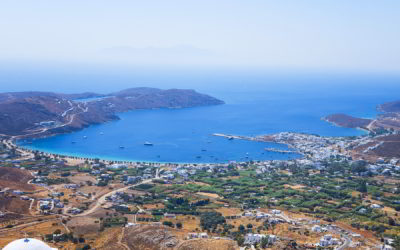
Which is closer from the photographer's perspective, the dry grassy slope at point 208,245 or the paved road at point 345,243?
the dry grassy slope at point 208,245

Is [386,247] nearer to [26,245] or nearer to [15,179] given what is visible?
[26,245]

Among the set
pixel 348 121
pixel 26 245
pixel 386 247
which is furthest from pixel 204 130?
pixel 26 245

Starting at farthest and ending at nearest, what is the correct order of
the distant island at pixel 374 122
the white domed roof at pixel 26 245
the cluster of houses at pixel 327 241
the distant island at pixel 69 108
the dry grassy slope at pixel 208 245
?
the distant island at pixel 374 122 < the distant island at pixel 69 108 < the cluster of houses at pixel 327 241 < the dry grassy slope at pixel 208 245 < the white domed roof at pixel 26 245

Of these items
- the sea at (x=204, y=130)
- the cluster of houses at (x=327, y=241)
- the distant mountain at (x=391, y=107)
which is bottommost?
the sea at (x=204, y=130)

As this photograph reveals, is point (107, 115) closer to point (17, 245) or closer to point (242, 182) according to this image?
point (242, 182)

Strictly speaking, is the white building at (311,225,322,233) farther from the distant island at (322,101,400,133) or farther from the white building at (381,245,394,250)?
the distant island at (322,101,400,133)

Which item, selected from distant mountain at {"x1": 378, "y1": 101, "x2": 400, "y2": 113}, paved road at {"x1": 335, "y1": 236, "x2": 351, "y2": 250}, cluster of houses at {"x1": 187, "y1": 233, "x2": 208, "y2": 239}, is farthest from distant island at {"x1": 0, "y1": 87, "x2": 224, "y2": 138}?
A: paved road at {"x1": 335, "y1": 236, "x2": 351, "y2": 250}

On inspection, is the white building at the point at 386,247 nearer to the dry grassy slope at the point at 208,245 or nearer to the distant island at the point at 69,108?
the dry grassy slope at the point at 208,245

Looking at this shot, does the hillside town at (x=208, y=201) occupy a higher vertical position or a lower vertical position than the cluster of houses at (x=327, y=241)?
lower

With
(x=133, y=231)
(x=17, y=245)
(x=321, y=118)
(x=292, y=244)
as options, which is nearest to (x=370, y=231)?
(x=292, y=244)

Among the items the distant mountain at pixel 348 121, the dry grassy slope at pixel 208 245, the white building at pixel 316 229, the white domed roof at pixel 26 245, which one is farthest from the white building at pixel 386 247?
the distant mountain at pixel 348 121
